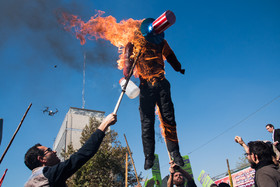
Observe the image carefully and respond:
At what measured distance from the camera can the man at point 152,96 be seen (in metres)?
4.40

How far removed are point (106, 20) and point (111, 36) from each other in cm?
41

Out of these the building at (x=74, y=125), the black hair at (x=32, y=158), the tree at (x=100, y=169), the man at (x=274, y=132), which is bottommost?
the black hair at (x=32, y=158)

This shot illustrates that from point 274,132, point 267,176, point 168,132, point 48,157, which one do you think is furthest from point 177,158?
point 274,132

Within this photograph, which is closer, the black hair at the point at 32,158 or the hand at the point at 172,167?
the black hair at the point at 32,158

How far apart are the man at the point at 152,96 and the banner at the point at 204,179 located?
5347 millimetres

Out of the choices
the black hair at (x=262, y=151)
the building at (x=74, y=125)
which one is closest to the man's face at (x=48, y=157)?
the black hair at (x=262, y=151)

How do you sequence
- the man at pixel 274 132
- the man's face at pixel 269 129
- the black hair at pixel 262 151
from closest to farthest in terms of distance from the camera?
1. the black hair at pixel 262 151
2. the man at pixel 274 132
3. the man's face at pixel 269 129

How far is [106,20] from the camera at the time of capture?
5020mm

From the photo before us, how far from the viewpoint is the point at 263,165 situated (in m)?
2.52

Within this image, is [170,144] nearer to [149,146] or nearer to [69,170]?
[149,146]

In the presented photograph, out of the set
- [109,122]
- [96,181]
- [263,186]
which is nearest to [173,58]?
[109,122]

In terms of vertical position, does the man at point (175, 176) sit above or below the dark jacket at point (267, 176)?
above

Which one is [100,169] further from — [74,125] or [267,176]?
[74,125]

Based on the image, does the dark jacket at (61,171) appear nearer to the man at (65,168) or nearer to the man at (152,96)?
the man at (65,168)
